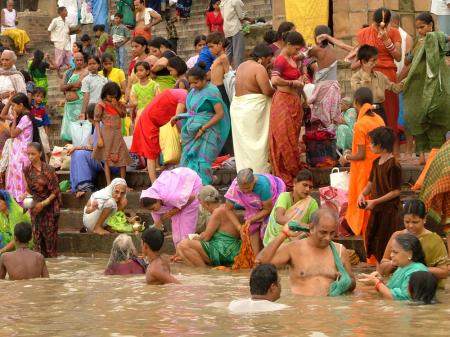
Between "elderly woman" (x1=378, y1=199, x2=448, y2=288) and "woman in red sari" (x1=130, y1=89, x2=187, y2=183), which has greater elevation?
"woman in red sari" (x1=130, y1=89, x2=187, y2=183)

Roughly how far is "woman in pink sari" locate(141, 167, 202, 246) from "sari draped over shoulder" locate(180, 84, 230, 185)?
523mm

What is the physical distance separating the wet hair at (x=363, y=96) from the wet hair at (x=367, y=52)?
3.54 ft

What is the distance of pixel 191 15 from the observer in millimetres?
25094

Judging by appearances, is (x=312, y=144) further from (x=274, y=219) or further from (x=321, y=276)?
(x=321, y=276)

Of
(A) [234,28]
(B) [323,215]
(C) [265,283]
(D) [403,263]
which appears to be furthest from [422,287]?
(A) [234,28]

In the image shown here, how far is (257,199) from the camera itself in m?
14.4

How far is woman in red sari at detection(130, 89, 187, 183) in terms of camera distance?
16802 millimetres

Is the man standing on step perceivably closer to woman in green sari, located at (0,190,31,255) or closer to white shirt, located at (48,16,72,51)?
woman in green sari, located at (0,190,31,255)

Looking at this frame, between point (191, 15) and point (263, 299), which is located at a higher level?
point (191, 15)

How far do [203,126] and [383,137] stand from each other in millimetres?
3021

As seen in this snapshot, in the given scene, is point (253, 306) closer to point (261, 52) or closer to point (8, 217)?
point (261, 52)

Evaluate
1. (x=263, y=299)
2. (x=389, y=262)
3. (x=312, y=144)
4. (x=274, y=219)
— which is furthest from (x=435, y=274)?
(x=312, y=144)

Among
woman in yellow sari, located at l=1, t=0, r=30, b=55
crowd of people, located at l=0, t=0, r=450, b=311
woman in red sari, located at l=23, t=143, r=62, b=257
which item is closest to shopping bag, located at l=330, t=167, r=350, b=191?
crowd of people, located at l=0, t=0, r=450, b=311

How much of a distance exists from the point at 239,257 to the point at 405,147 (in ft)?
11.0
